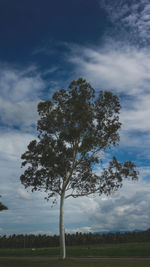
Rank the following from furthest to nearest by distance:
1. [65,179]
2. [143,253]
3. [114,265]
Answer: [65,179]
[143,253]
[114,265]

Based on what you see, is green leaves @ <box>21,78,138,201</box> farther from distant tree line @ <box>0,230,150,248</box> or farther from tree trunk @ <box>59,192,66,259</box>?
distant tree line @ <box>0,230,150,248</box>

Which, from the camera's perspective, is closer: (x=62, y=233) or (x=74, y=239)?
(x=62, y=233)

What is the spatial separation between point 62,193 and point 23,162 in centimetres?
651

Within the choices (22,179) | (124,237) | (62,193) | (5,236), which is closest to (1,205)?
(22,179)

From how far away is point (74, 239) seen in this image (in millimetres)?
58219

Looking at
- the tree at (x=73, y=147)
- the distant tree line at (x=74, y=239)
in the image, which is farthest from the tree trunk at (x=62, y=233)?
the distant tree line at (x=74, y=239)

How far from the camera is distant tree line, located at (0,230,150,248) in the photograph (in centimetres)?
5356

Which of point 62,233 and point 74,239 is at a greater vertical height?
point 62,233

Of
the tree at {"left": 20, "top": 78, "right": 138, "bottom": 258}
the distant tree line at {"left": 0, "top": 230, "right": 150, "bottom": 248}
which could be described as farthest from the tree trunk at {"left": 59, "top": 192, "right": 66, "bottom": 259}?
the distant tree line at {"left": 0, "top": 230, "right": 150, "bottom": 248}

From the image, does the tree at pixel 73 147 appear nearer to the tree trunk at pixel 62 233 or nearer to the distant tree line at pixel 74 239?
the tree trunk at pixel 62 233

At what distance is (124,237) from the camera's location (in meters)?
53.7

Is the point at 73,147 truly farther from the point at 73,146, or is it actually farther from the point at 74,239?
the point at 74,239

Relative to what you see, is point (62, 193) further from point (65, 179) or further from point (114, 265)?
point (114, 265)

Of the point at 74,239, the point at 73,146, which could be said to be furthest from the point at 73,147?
the point at 74,239
